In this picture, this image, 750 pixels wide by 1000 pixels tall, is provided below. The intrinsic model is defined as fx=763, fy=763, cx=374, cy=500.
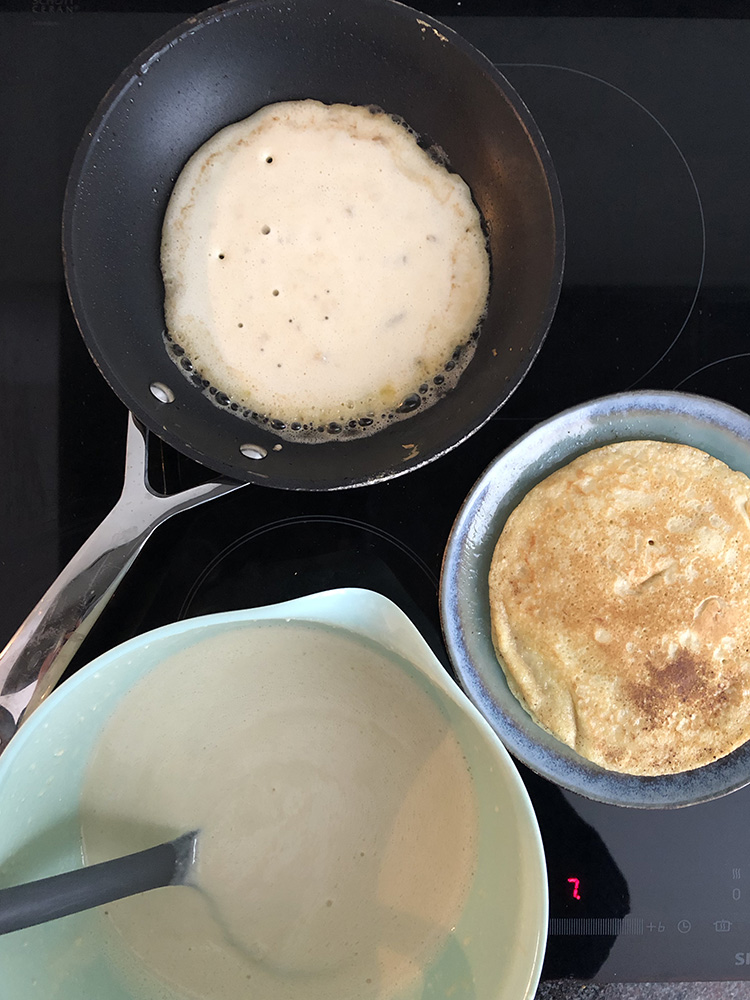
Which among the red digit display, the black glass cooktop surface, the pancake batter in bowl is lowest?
the red digit display

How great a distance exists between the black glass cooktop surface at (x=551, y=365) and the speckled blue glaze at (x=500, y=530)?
43 millimetres

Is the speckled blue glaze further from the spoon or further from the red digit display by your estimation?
the spoon

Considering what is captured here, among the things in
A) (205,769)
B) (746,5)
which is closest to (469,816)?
(205,769)

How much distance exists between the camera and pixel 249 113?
28.9 inches

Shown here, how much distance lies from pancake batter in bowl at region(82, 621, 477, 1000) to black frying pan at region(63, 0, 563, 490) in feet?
0.57

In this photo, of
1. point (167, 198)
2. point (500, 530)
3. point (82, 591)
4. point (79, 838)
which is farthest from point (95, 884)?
point (167, 198)

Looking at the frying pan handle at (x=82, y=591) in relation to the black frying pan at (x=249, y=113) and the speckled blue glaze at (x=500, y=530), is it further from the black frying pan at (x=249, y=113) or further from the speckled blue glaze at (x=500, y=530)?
the speckled blue glaze at (x=500, y=530)

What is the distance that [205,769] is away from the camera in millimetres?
665

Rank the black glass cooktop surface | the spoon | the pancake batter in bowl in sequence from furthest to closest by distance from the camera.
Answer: the black glass cooktop surface, the pancake batter in bowl, the spoon

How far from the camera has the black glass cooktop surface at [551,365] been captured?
0.77 m

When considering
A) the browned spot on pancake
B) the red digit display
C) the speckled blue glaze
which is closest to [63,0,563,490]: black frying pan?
the speckled blue glaze

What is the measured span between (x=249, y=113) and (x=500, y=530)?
1.55 ft

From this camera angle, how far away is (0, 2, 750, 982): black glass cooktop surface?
2.53 feet

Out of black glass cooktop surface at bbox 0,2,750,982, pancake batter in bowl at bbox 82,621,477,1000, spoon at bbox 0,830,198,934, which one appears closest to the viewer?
spoon at bbox 0,830,198,934
